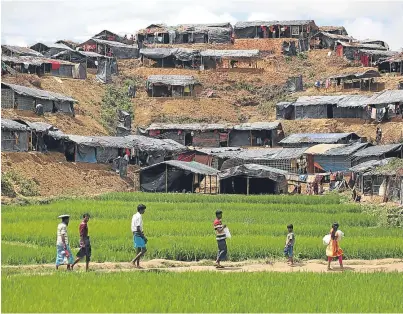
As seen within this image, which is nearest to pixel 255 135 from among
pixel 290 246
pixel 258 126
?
pixel 258 126

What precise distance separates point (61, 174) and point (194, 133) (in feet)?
44.8

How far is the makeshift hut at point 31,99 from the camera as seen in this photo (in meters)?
39.9

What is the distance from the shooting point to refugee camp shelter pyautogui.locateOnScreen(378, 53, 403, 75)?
5241cm

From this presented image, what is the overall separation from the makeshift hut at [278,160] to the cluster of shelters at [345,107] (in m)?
6.13

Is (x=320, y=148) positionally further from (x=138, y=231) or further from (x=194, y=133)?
(x=138, y=231)

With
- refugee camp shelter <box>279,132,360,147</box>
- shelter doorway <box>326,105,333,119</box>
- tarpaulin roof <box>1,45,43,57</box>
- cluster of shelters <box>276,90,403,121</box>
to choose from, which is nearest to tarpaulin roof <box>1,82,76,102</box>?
tarpaulin roof <box>1,45,43,57</box>

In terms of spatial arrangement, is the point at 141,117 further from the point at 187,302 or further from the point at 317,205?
the point at 187,302

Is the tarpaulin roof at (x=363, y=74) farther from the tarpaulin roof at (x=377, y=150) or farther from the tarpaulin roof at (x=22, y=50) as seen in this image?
the tarpaulin roof at (x=22, y=50)

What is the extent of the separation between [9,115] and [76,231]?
18.5 metres

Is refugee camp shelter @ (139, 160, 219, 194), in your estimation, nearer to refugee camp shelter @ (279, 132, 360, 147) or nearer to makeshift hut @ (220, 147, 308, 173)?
makeshift hut @ (220, 147, 308, 173)

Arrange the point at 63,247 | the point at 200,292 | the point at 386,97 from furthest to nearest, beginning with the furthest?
the point at 386,97
the point at 63,247
the point at 200,292

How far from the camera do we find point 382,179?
33.7m

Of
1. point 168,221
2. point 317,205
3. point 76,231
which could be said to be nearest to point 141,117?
point 317,205

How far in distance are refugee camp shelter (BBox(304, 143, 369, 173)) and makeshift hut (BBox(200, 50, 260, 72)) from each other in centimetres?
1625
